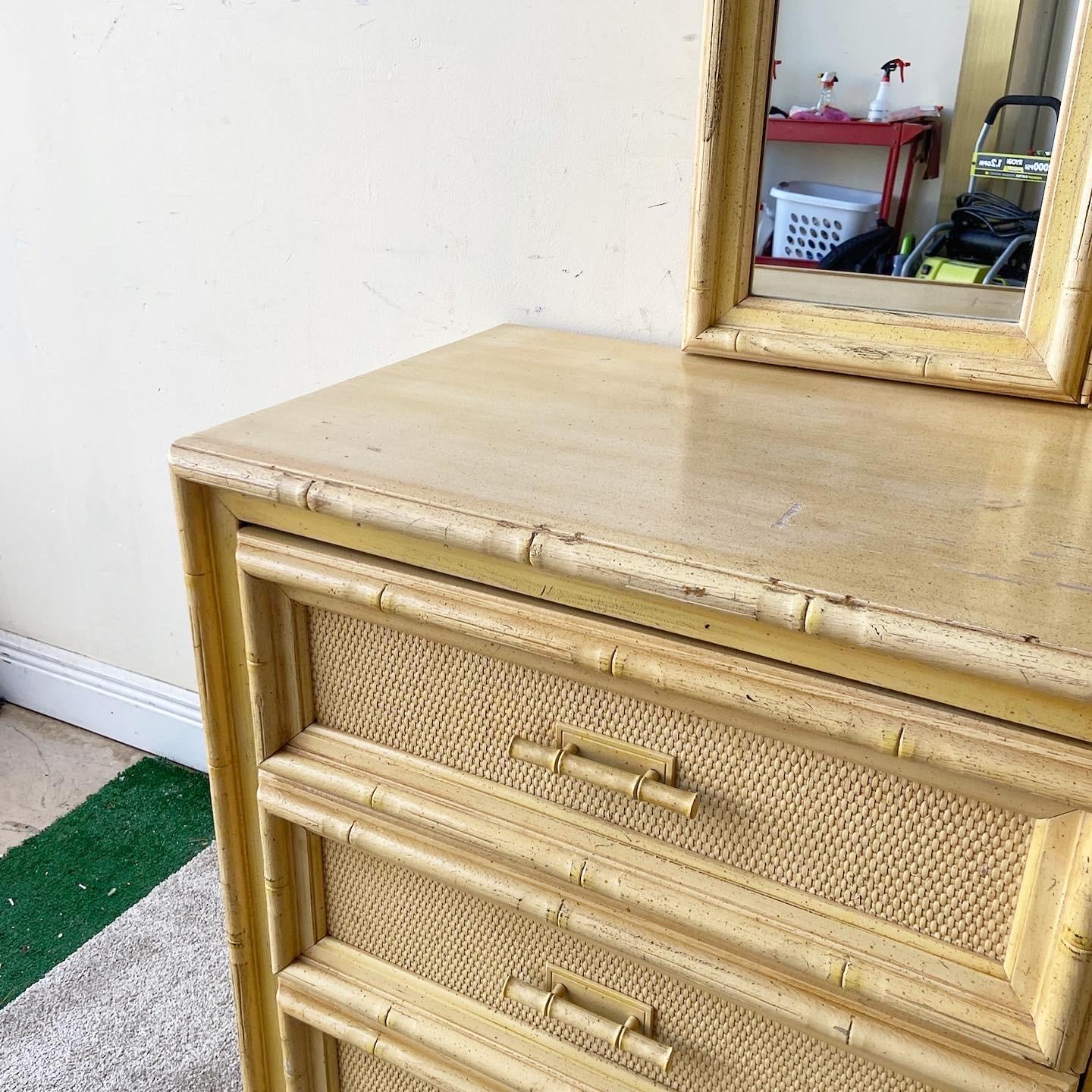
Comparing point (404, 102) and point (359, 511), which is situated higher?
point (404, 102)

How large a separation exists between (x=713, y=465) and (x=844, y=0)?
0.42 m

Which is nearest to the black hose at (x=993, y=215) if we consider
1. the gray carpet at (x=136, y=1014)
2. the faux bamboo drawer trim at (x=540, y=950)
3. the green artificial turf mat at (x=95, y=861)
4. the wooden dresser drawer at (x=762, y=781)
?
the wooden dresser drawer at (x=762, y=781)

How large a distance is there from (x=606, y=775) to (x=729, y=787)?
0.08 meters

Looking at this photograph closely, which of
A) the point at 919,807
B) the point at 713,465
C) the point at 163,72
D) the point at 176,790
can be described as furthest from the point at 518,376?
the point at 176,790

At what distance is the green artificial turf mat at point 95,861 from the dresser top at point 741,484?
3.12 feet

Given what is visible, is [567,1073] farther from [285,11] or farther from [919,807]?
[285,11]

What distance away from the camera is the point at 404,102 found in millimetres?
1136

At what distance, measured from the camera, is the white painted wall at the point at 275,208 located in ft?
3.46

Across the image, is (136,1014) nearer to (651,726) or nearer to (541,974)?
(541,974)

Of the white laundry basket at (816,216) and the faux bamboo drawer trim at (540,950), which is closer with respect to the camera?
the faux bamboo drawer trim at (540,950)

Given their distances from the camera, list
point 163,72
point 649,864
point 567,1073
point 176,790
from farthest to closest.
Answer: point 176,790, point 163,72, point 567,1073, point 649,864

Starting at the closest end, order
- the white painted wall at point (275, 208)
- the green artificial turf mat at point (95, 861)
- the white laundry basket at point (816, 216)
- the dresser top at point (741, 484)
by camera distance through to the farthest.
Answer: the dresser top at point (741, 484) < the white laundry basket at point (816, 216) < the white painted wall at point (275, 208) < the green artificial turf mat at point (95, 861)

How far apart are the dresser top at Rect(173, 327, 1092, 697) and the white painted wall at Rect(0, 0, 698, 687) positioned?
0.22 meters

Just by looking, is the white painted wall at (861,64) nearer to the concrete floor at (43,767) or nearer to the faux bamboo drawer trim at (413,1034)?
the faux bamboo drawer trim at (413,1034)
